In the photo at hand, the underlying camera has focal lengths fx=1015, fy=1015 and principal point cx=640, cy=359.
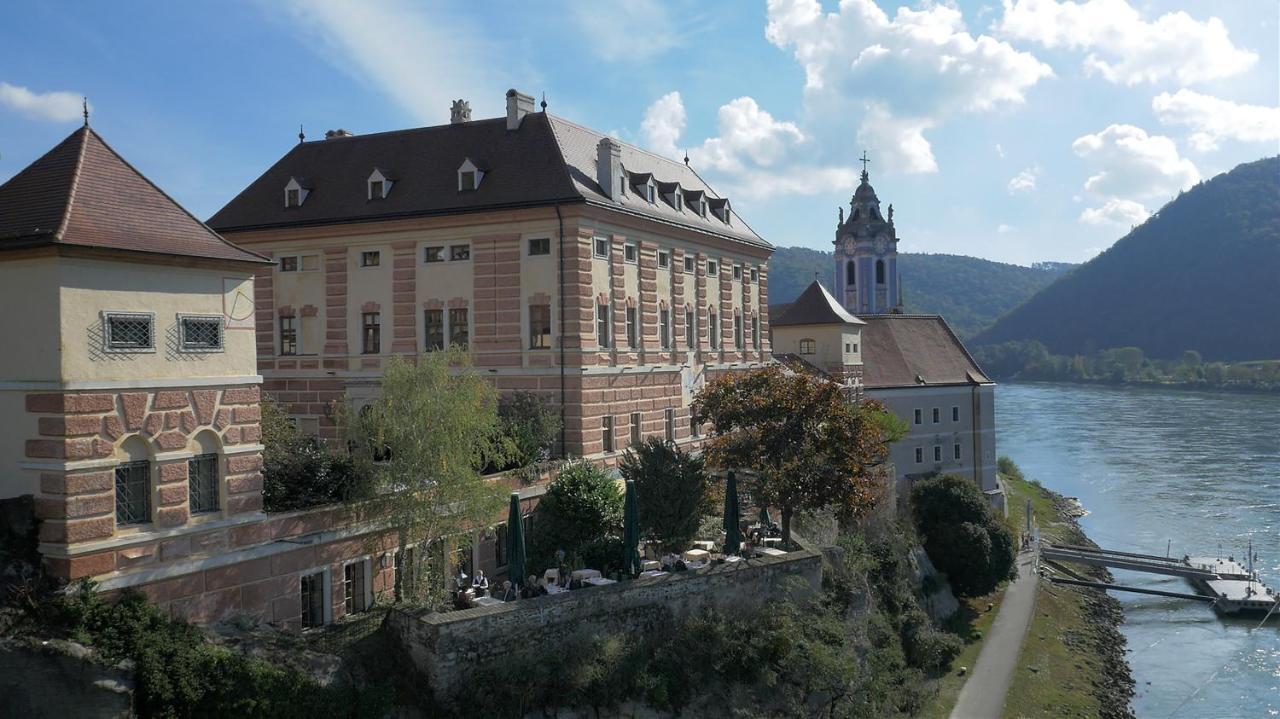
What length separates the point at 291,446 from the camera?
24547mm

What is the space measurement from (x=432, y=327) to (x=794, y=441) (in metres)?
12.5

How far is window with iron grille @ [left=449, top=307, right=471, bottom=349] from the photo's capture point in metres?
33.6

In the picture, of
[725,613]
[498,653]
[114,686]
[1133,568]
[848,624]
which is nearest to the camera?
[114,686]

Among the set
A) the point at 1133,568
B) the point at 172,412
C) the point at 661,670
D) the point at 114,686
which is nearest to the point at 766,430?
the point at 661,670

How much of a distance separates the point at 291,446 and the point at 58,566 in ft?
22.7

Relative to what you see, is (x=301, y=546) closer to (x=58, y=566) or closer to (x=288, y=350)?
(x=58, y=566)

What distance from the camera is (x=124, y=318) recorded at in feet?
63.2

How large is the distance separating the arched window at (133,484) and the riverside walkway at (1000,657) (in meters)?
26.2

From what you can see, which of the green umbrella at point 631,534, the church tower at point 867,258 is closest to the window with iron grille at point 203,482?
the green umbrella at point 631,534

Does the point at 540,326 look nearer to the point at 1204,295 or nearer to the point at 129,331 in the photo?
the point at 129,331

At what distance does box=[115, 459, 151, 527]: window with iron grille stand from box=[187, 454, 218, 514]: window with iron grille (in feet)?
2.78

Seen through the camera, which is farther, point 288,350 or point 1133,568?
point 1133,568

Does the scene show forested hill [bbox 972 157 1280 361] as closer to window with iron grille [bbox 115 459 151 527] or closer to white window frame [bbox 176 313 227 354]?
white window frame [bbox 176 313 227 354]

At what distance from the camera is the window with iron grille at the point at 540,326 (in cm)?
3278
